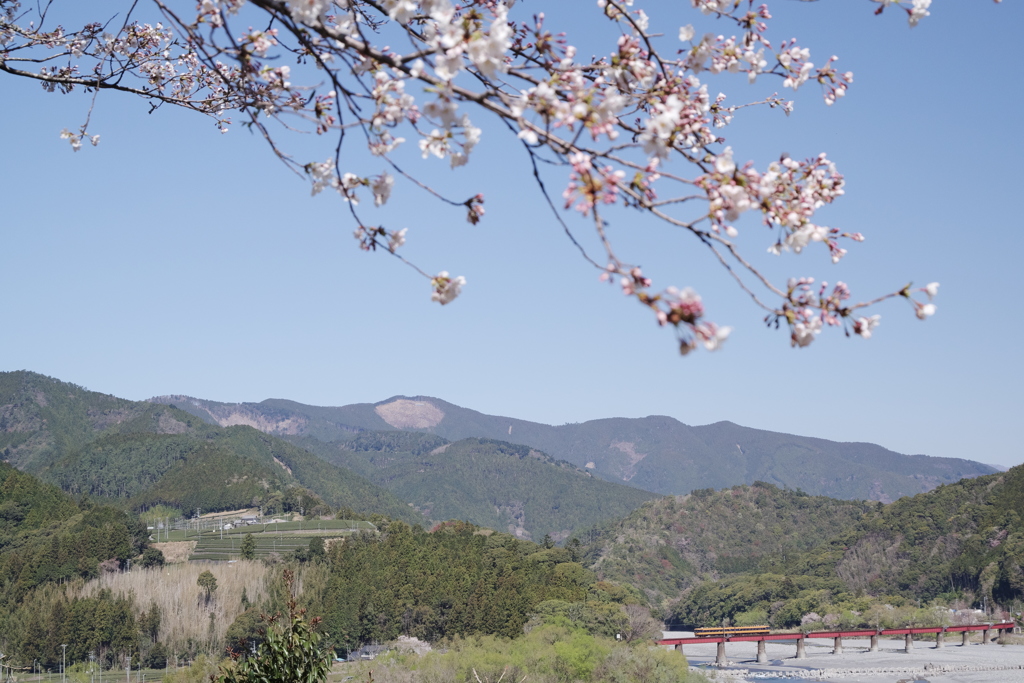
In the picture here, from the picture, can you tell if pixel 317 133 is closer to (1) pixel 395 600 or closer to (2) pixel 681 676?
(2) pixel 681 676

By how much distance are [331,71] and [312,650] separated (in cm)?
896

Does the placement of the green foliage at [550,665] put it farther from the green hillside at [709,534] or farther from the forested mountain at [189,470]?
the green hillside at [709,534]

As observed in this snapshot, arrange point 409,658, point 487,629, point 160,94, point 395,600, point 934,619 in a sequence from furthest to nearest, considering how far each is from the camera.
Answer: point 934,619
point 395,600
point 487,629
point 409,658
point 160,94

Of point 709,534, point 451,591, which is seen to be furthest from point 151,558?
point 709,534

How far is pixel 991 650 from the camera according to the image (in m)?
70.7

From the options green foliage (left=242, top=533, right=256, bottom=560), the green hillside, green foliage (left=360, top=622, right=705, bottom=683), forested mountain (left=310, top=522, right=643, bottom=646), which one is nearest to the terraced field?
green foliage (left=242, top=533, right=256, bottom=560)

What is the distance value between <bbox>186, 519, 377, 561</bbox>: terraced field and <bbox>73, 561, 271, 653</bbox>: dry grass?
7603mm

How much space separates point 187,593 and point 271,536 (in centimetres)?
2016

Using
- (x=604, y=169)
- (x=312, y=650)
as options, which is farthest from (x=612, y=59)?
(x=312, y=650)

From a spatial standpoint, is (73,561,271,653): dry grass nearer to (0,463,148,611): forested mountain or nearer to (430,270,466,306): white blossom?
(0,463,148,611): forested mountain

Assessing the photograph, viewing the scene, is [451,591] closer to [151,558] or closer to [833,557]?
[151,558]

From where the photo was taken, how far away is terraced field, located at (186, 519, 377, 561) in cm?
8525

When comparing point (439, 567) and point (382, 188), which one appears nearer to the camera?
point (382, 188)

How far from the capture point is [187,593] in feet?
230
